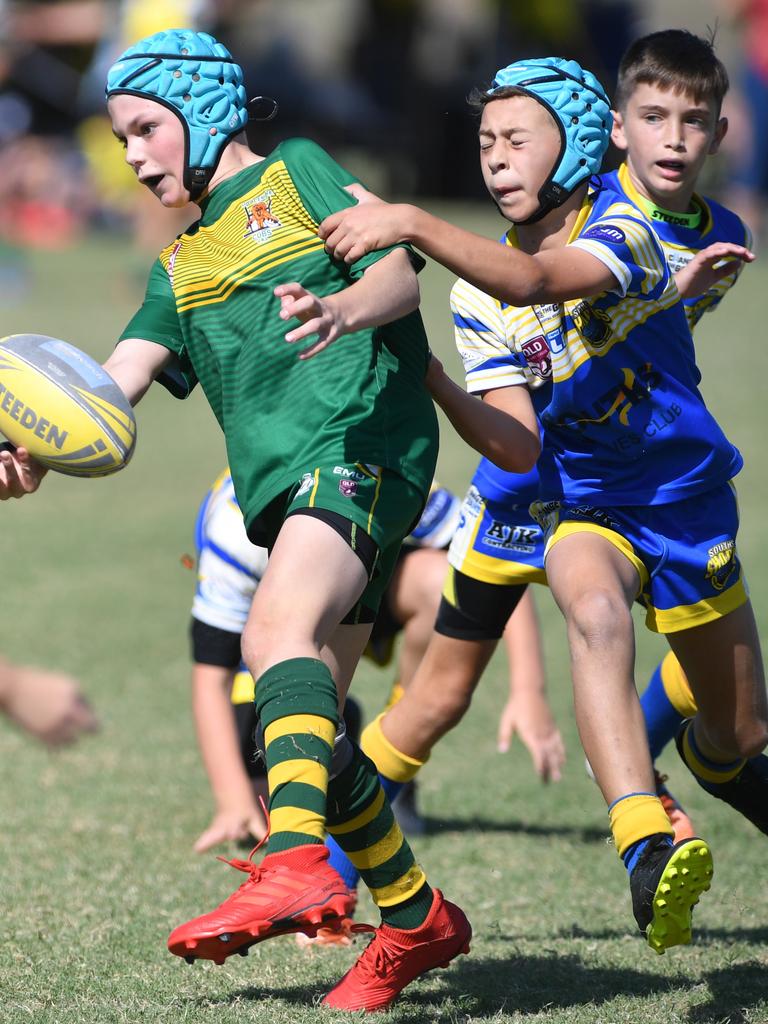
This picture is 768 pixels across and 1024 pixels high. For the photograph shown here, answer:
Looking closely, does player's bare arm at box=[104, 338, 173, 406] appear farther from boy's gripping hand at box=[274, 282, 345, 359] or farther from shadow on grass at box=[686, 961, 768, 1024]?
shadow on grass at box=[686, 961, 768, 1024]

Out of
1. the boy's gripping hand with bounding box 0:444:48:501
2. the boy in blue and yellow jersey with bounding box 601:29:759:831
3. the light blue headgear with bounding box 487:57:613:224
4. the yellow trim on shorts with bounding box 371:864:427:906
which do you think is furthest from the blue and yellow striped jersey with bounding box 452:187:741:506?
the boy's gripping hand with bounding box 0:444:48:501

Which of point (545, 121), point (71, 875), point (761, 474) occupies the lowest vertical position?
point (761, 474)

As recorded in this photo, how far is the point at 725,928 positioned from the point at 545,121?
2158 millimetres

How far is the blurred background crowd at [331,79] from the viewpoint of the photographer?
2217cm

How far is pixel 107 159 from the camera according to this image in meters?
21.2

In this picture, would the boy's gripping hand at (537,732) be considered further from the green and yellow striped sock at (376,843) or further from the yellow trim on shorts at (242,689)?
the green and yellow striped sock at (376,843)

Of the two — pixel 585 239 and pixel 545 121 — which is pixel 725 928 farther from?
pixel 545 121

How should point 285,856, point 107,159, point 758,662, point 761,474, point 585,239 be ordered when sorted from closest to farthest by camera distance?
1. point 285,856
2. point 585,239
3. point 758,662
4. point 761,474
5. point 107,159

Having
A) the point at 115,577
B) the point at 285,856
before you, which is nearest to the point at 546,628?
the point at 115,577

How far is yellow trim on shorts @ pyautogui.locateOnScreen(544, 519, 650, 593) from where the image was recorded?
345cm

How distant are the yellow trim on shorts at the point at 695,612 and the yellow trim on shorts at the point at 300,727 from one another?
94 centimetres

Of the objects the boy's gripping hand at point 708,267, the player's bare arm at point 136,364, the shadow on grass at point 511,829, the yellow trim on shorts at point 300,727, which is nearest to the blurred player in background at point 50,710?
the yellow trim on shorts at point 300,727

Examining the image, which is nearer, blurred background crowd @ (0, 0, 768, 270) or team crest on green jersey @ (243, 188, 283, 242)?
team crest on green jersey @ (243, 188, 283, 242)

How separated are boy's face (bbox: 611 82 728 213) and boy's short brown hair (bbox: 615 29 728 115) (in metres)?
0.02
